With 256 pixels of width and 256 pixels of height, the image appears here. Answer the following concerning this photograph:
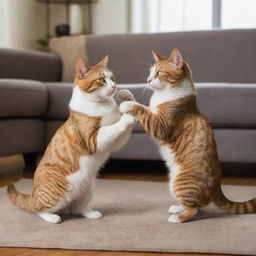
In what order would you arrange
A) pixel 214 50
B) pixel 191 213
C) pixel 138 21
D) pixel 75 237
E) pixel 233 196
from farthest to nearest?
pixel 138 21 → pixel 214 50 → pixel 233 196 → pixel 191 213 → pixel 75 237

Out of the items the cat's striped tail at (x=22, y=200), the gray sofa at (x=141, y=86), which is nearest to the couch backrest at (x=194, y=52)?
the gray sofa at (x=141, y=86)

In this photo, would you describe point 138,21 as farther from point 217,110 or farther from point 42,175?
point 42,175

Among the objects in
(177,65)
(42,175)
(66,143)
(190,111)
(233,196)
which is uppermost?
(177,65)

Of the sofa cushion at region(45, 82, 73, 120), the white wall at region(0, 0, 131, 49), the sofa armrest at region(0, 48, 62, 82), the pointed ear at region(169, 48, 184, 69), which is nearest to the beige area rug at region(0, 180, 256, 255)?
the pointed ear at region(169, 48, 184, 69)

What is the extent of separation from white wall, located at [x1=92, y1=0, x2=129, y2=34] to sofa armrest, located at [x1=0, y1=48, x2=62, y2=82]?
161 centimetres

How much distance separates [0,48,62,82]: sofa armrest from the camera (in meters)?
3.59

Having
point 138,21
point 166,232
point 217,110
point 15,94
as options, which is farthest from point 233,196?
point 138,21

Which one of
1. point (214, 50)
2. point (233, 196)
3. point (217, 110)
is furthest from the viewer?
point (214, 50)

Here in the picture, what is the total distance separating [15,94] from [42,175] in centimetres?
109

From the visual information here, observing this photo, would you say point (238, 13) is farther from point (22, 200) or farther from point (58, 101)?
point (22, 200)

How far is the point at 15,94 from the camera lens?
9.64ft

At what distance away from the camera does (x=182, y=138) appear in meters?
2.00

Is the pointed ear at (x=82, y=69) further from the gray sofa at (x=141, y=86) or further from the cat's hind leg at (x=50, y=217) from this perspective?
the gray sofa at (x=141, y=86)

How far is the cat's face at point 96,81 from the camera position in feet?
6.42
